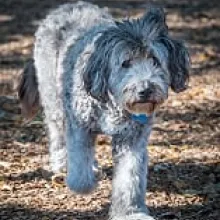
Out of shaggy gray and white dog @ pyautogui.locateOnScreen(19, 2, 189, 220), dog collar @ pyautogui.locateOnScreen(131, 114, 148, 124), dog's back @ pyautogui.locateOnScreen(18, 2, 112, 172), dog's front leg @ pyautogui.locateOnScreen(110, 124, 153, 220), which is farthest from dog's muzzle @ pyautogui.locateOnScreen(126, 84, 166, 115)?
dog's back @ pyautogui.locateOnScreen(18, 2, 112, 172)

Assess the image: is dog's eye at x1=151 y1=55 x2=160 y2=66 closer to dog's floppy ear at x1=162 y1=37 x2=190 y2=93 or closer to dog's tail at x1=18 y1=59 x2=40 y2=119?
dog's floppy ear at x1=162 y1=37 x2=190 y2=93

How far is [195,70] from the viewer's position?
33.3 ft

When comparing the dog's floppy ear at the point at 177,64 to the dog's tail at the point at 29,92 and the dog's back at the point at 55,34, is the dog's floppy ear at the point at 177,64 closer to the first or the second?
the dog's back at the point at 55,34

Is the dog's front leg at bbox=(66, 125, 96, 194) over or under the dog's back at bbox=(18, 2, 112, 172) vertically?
under

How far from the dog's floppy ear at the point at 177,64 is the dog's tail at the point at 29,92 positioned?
2.21 m

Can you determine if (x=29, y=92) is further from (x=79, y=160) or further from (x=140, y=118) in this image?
(x=140, y=118)

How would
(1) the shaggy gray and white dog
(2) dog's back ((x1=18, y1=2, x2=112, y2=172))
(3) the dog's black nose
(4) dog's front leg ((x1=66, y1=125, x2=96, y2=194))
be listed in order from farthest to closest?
(2) dog's back ((x1=18, y1=2, x2=112, y2=172)), (4) dog's front leg ((x1=66, y1=125, x2=96, y2=194)), (1) the shaggy gray and white dog, (3) the dog's black nose

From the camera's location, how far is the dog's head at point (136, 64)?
5156 mm

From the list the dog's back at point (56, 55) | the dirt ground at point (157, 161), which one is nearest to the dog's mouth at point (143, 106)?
the dirt ground at point (157, 161)

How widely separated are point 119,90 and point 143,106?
207mm

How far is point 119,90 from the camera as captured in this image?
5258mm

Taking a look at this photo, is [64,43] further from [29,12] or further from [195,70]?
[29,12]

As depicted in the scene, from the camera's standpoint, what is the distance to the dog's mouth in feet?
17.0

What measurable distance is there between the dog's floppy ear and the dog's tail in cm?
221
